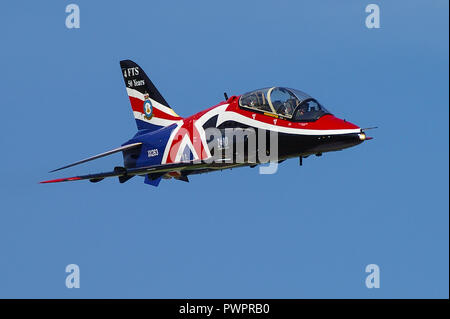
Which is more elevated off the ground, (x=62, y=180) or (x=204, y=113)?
(x=204, y=113)

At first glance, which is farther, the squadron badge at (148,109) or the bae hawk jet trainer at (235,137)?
→ the squadron badge at (148,109)

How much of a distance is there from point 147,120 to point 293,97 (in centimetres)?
1002

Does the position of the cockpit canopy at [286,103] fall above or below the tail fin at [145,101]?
below

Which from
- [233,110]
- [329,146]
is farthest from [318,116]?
[233,110]

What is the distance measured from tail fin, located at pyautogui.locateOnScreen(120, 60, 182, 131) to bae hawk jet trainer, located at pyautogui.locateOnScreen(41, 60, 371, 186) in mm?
147

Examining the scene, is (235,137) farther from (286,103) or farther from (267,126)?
(286,103)

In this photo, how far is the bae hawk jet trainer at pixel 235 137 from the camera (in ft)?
137

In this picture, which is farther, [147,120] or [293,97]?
[147,120]

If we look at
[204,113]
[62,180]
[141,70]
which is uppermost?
[141,70]

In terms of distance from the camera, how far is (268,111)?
141 ft

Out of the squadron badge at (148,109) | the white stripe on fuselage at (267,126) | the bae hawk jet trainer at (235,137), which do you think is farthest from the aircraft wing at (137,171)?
the squadron badge at (148,109)

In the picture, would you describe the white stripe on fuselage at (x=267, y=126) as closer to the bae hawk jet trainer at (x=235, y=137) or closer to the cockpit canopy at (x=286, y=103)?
the bae hawk jet trainer at (x=235, y=137)

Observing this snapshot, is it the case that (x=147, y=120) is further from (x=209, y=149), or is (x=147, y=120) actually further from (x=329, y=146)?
(x=329, y=146)

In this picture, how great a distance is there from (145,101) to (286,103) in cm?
1024
